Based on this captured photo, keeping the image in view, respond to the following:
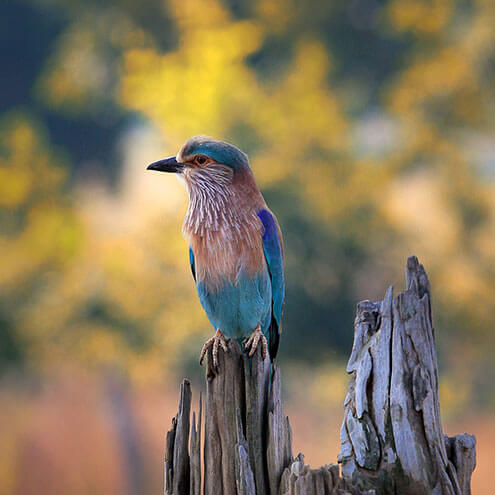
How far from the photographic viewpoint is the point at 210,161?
2.53 metres

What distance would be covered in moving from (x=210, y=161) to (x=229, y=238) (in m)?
0.31

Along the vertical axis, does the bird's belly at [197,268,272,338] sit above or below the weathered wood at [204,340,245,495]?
above

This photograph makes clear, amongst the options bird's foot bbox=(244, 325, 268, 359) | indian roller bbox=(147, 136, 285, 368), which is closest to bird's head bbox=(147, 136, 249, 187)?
indian roller bbox=(147, 136, 285, 368)

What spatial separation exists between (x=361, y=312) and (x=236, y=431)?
55 centimetres

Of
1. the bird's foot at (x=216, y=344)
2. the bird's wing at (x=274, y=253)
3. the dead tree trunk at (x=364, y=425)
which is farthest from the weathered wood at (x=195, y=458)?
the bird's wing at (x=274, y=253)

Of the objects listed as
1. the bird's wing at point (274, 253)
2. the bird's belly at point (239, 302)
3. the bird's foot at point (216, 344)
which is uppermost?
the bird's wing at point (274, 253)

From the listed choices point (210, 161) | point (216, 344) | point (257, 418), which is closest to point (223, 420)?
point (257, 418)

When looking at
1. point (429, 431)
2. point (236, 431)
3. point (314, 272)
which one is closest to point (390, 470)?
point (429, 431)

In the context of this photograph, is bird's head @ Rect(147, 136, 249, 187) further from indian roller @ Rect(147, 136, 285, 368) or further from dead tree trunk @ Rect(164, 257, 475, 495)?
dead tree trunk @ Rect(164, 257, 475, 495)

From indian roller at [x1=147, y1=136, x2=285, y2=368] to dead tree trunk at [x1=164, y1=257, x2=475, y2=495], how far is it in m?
0.34

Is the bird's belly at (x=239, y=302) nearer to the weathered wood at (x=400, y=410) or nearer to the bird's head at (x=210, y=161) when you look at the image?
the bird's head at (x=210, y=161)

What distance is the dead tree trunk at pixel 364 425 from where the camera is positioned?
6.48ft

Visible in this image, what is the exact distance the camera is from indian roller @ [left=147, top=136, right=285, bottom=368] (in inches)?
97.4

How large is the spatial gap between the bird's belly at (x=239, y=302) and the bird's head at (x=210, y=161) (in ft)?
1.25
